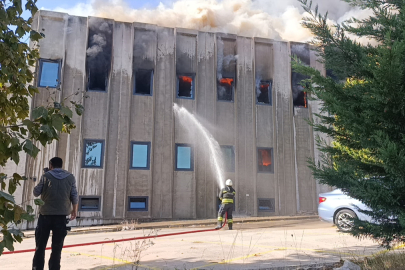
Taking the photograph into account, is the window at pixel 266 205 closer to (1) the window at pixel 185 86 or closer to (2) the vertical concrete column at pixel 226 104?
(2) the vertical concrete column at pixel 226 104

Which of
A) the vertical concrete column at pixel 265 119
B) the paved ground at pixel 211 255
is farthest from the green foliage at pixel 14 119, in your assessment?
the vertical concrete column at pixel 265 119

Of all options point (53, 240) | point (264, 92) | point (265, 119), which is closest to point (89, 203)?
point (265, 119)

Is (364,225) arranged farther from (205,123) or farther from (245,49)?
(245,49)

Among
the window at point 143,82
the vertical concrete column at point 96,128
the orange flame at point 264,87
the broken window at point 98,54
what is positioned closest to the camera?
the vertical concrete column at point 96,128

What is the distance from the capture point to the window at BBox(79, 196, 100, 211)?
16000mm

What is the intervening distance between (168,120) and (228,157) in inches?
134

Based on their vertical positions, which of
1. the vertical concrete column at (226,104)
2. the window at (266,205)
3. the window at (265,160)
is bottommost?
the window at (266,205)

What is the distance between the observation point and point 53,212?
17.9 feet

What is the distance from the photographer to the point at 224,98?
18.5m

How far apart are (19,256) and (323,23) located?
6.96 m

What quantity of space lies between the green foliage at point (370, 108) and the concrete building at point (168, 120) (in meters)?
11.7

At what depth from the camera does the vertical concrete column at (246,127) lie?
17.8 m

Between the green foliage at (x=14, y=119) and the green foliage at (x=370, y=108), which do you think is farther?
the green foliage at (x=370, y=108)

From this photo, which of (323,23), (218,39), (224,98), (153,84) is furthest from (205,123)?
(323,23)
